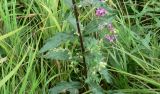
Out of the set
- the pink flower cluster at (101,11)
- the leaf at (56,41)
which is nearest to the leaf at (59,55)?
the leaf at (56,41)

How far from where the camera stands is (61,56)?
1.38 m

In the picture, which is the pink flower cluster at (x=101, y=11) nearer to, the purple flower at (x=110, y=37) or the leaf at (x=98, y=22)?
the purple flower at (x=110, y=37)

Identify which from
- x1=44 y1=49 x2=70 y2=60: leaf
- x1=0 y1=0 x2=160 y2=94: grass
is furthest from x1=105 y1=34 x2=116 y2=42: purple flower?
x1=44 y1=49 x2=70 y2=60: leaf

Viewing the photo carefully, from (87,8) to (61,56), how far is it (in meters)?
0.59

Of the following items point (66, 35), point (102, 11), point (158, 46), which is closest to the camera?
point (66, 35)

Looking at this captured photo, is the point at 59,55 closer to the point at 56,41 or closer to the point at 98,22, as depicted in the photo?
the point at 56,41

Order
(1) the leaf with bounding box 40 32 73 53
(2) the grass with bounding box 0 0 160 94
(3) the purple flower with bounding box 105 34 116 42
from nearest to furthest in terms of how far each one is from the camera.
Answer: (1) the leaf with bounding box 40 32 73 53
(2) the grass with bounding box 0 0 160 94
(3) the purple flower with bounding box 105 34 116 42

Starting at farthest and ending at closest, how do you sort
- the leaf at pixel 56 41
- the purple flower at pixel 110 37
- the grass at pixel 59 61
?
the purple flower at pixel 110 37 → the grass at pixel 59 61 → the leaf at pixel 56 41

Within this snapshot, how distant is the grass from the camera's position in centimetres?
152

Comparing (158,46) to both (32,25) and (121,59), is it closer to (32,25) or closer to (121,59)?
(121,59)

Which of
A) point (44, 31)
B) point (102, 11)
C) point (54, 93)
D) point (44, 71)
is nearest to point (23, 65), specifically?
point (44, 71)

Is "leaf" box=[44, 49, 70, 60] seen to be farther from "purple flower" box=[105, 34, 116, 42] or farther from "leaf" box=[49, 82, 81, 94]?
"purple flower" box=[105, 34, 116, 42]

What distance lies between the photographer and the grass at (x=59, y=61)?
152cm

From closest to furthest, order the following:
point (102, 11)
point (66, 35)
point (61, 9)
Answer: point (66, 35)
point (102, 11)
point (61, 9)
